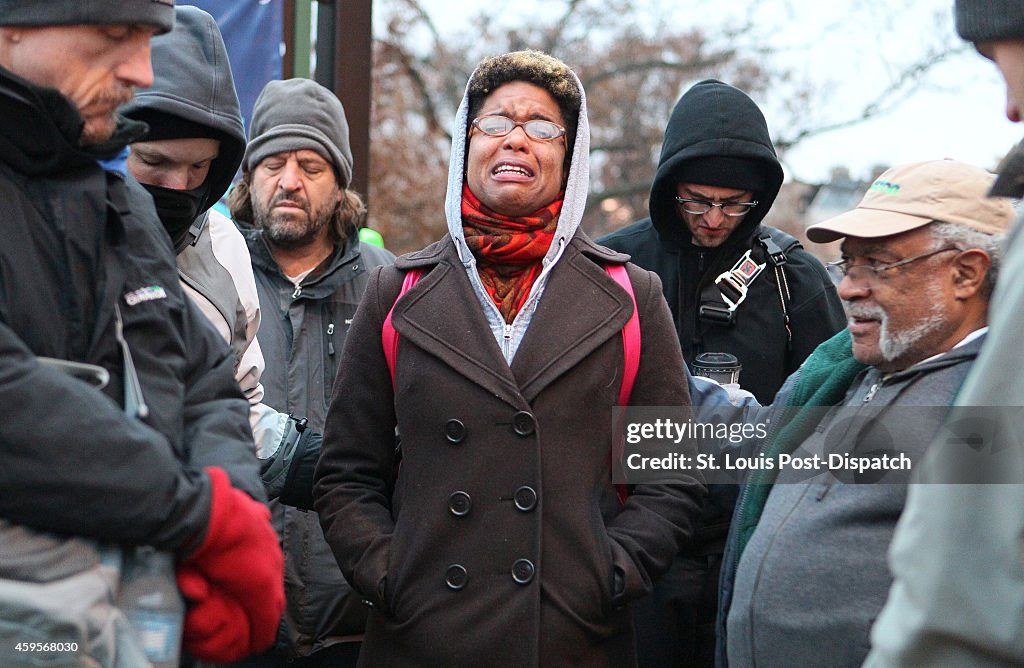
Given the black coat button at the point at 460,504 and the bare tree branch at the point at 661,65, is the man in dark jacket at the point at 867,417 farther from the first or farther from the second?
the bare tree branch at the point at 661,65

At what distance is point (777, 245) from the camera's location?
4.14 metres

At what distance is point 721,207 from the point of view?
4129mm

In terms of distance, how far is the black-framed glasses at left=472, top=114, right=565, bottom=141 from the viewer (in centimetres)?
330

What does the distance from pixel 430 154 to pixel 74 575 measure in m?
19.2

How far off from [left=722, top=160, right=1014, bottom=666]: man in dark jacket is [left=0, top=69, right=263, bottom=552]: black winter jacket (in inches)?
52.0

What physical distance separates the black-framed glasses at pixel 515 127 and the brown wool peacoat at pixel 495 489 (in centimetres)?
42

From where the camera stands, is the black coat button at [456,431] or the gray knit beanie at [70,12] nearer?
the gray knit beanie at [70,12]

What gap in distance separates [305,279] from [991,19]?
2670 millimetres

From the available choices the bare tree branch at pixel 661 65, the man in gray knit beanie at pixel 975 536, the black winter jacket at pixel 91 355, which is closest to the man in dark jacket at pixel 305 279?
the black winter jacket at pixel 91 355

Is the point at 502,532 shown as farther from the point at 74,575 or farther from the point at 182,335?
the point at 74,575

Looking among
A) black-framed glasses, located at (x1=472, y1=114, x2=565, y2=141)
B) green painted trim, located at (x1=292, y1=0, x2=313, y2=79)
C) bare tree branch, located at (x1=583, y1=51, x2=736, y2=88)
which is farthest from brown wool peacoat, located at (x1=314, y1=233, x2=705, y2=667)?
bare tree branch, located at (x1=583, y1=51, x2=736, y2=88)

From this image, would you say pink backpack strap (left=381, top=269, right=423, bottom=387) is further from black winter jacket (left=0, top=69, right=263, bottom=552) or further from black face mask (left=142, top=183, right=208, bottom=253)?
black winter jacket (left=0, top=69, right=263, bottom=552)

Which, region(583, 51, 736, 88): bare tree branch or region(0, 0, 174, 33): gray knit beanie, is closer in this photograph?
region(0, 0, 174, 33): gray knit beanie

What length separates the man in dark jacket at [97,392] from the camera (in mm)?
1921
